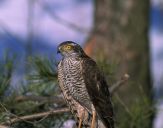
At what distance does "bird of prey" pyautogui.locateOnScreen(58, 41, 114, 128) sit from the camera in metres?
3.00

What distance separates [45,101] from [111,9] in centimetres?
217

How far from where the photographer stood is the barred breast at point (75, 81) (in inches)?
118

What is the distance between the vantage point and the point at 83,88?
302 centimetres

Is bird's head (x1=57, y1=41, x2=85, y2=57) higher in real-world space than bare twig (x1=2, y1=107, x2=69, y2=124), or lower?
higher

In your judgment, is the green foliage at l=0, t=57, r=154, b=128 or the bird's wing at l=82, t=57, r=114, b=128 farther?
the green foliage at l=0, t=57, r=154, b=128

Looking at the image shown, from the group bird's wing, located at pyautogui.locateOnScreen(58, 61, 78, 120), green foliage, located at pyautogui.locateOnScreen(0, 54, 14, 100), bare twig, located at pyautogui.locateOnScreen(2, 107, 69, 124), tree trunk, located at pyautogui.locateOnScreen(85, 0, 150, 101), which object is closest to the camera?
bare twig, located at pyautogui.locateOnScreen(2, 107, 69, 124)

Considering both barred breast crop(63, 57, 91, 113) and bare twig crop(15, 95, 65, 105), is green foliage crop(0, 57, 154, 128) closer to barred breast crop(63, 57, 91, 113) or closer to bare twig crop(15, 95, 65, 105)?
bare twig crop(15, 95, 65, 105)

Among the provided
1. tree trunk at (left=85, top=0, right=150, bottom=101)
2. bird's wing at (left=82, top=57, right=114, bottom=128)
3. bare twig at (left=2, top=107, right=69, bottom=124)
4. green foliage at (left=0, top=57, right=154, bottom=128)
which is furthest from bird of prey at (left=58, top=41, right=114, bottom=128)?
tree trunk at (left=85, top=0, right=150, bottom=101)

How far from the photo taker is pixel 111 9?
17.7 ft

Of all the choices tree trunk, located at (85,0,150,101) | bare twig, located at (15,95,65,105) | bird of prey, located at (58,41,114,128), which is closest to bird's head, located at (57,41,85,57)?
bird of prey, located at (58,41,114,128)

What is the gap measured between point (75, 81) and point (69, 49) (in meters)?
0.14

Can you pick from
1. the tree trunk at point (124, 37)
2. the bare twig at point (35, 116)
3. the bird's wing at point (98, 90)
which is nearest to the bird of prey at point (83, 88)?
the bird's wing at point (98, 90)

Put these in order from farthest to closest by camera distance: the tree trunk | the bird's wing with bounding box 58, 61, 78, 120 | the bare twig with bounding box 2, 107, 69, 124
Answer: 1. the tree trunk
2. the bird's wing with bounding box 58, 61, 78, 120
3. the bare twig with bounding box 2, 107, 69, 124

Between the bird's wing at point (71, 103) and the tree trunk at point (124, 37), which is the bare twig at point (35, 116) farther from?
the tree trunk at point (124, 37)
